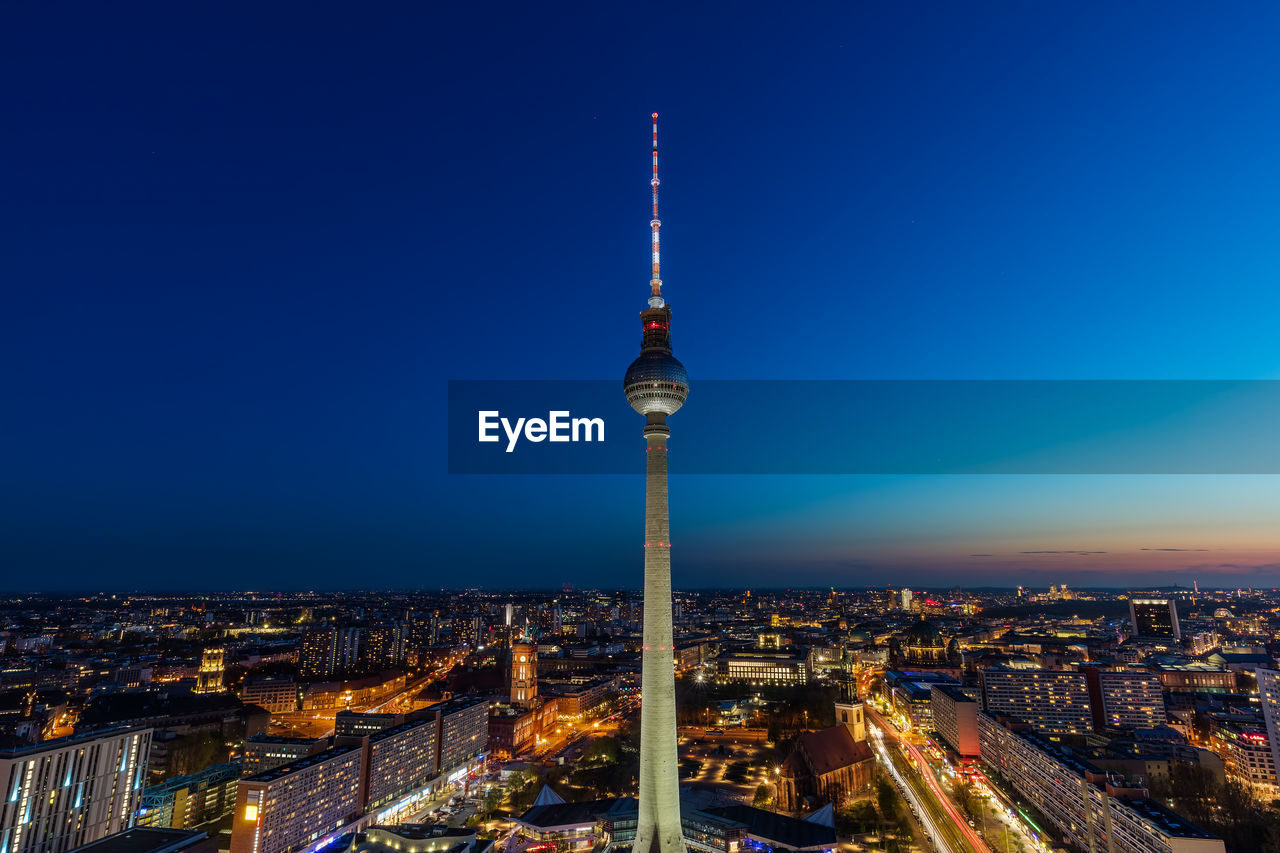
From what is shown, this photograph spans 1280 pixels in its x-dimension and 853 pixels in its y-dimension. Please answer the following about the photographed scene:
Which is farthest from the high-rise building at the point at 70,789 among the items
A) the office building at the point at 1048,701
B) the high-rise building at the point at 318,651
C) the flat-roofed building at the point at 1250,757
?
the flat-roofed building at the point at 1250,757

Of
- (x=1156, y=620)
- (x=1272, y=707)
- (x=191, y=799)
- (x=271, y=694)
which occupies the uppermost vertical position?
(x=1272, y=707)

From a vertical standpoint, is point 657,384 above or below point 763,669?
above

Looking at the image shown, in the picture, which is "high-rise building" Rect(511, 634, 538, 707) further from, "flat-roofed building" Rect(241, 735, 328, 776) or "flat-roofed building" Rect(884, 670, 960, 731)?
"flat-roofed building" Rect(884, 670, 960, 731)

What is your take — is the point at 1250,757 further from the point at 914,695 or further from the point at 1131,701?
the point at 914,695

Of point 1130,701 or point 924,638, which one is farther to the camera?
point 924,638

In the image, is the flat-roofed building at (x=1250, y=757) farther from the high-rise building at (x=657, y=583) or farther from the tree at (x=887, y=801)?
the high-rise building at (x=657, y=583)

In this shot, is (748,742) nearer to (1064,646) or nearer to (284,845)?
(284,845)

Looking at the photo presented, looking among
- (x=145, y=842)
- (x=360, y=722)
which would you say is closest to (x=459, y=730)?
(x=360, y=722)

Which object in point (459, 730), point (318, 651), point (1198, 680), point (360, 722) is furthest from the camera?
point (318, 651)

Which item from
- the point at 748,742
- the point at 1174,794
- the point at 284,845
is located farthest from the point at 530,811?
the point at 1174,794
